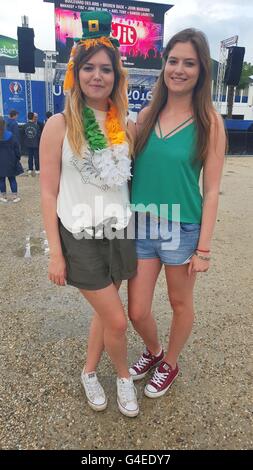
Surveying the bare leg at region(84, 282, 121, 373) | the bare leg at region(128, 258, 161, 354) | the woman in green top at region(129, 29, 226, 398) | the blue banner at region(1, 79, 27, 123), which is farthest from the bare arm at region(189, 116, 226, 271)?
the blue banner at region(1, 79, 27, 123)

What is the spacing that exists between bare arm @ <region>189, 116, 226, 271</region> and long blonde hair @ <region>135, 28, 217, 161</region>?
3 centimetres

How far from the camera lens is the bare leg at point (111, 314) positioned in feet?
5.50

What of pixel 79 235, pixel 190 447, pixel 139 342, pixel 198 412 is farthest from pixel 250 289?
pixel 79 235

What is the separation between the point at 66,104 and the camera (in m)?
1.58

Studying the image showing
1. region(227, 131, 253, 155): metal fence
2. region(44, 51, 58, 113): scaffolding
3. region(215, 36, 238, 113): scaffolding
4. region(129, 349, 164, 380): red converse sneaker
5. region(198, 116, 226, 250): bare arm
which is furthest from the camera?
region(227, 131, 253, 155): metal fence

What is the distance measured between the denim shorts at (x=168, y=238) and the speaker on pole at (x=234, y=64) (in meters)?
13.5

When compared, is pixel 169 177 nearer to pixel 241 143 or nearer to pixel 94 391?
pixel 94 391

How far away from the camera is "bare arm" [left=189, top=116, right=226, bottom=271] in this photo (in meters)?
1.61

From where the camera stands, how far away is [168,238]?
1.74 m

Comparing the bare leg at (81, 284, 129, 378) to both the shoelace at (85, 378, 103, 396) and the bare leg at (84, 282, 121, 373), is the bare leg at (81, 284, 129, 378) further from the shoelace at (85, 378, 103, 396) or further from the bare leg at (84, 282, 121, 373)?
the shoelace at (85, 378, 103, 396)

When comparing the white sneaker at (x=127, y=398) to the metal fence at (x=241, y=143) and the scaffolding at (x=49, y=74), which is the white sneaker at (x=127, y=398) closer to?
the scaffolding at (x=49, y=74)

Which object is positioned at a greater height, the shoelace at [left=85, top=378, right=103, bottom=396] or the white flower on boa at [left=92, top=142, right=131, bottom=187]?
the white flower on boa at [left=92, top=142, right=131, bottom=187]

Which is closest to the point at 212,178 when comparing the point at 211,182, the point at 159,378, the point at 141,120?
the point at 211,182
